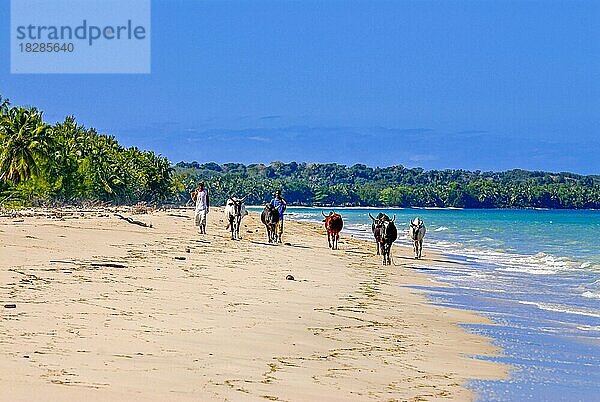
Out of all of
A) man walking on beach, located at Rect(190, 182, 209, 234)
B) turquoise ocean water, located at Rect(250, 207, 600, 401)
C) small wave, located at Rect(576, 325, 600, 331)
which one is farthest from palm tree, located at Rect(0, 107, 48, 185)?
small wave, located at Rect(576, 325, 600, 331)

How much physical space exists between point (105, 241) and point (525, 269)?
11621mm

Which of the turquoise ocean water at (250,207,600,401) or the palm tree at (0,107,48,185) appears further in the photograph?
the palm tree at (0,107,48,185)

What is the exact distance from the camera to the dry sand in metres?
7.18

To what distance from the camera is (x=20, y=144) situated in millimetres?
52156

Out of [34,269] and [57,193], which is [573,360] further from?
[57,193]

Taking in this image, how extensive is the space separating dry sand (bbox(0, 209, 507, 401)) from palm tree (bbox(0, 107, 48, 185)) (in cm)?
3313

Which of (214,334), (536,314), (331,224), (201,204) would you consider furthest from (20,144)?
(214,334)

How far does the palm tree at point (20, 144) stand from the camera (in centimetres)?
5122

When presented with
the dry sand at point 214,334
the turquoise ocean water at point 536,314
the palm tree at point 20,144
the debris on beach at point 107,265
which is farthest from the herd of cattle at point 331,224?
the palm tree at point 20,144

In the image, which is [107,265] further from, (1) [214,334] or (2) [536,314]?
(2) [536,314]

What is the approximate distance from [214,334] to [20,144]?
45214mm

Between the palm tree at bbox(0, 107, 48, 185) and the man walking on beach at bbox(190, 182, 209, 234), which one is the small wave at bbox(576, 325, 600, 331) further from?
the palm tree at bbox(0, 107, 48, 185)

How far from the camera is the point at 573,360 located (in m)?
10.0

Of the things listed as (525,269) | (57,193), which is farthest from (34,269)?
(57,193)
